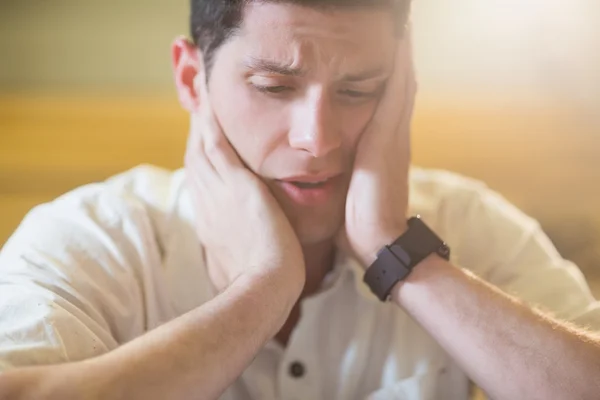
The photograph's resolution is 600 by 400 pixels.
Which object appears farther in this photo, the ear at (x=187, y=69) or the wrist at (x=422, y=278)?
the ear at (x=187, y=69)

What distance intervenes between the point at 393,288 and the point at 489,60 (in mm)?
930

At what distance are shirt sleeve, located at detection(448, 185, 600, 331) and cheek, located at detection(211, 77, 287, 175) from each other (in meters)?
0.41

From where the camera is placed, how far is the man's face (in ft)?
3.06

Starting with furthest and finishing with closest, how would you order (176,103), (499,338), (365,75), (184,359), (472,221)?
(176,103)
(472,221)
(365,75)
(499,338)
(184,359)

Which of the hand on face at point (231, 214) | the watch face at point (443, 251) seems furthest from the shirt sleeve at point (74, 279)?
the watch face at point (443, 251)

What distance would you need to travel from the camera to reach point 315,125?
94 centimetres

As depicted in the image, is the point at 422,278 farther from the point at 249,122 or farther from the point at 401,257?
the point at 249,122

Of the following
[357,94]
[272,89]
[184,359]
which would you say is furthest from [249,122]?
[184,359]

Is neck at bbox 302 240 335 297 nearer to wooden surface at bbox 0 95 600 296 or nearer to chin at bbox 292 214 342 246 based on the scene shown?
chin at bbox 292 214 342 246

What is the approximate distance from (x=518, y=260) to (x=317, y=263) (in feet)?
1.15

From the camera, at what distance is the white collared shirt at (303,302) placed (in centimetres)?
95

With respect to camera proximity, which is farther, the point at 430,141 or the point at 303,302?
the point at 430,141

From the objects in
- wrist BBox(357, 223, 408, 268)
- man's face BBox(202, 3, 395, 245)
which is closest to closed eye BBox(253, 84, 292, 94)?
man's face BBox(202, 3, 395, 245)

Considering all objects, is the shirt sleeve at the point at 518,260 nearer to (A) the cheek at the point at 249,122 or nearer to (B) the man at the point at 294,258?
(B) the man at the point at 294,258
